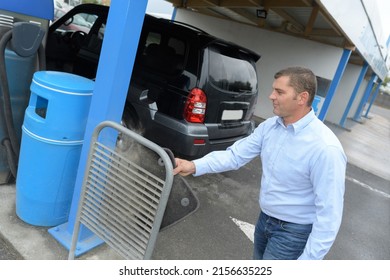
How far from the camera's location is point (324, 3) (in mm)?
5207

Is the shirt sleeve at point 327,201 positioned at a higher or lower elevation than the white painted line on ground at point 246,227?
higher

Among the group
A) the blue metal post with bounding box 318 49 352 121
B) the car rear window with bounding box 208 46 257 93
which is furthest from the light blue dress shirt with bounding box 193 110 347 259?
the blue metal post with bounding box 318 49 352 121

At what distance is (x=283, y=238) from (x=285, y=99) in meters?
0.87

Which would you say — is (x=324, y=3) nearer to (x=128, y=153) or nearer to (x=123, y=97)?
(x=123, y=97)

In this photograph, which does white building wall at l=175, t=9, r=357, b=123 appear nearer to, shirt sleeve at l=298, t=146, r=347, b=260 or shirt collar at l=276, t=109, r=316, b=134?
shirt collar at l=276, t=109, r=316, b=134

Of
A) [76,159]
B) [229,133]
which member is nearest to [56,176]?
[76,159]

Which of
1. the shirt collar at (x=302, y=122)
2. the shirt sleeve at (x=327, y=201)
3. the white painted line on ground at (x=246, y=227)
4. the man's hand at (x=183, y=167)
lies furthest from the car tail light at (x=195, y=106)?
the shirt sleeve at (x=327, y=201)

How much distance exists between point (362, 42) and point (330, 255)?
8.17 meters

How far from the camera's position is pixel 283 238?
2.01 m

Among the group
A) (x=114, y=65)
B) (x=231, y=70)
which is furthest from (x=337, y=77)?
(x=114, y=65)

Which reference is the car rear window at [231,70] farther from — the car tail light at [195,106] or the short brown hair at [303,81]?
the short brown hair at [303,81]

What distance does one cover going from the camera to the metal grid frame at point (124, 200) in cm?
182

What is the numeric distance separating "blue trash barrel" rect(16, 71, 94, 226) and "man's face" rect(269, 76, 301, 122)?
1.50 meters

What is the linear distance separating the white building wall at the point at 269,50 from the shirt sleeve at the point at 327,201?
29.2ft
